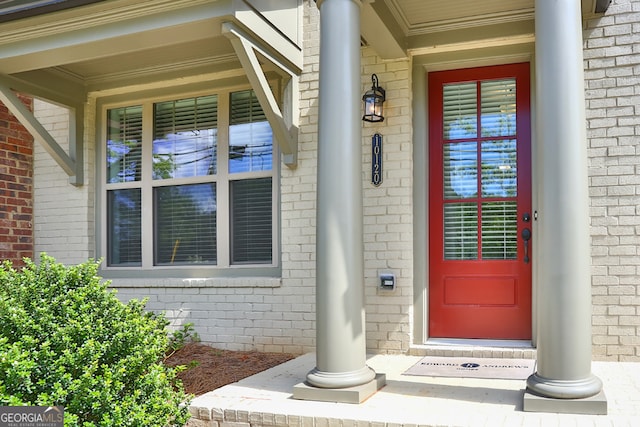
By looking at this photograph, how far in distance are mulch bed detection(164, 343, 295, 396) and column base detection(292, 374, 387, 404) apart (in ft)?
2.94

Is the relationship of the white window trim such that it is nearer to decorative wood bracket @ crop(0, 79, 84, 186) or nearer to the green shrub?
decorative wood bracket @ crop(0, 79, 84, 186)

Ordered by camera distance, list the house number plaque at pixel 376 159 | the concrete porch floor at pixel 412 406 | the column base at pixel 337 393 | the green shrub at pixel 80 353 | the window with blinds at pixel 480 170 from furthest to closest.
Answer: the house number plaque at pixel 376 159 → the window with blinds at pixel 480 170 → the column base at pixel 337 393 → the concrete porch floor at pixel 412 406 → the green shrub at pixel 80 353

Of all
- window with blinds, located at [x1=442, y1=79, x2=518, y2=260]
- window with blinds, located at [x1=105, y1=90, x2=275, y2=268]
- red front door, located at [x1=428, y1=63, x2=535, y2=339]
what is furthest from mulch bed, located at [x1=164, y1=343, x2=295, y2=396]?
window with blinds, located at [x1=442, y1=79, x2=518, y2=260]

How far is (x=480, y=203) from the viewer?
4840 millimetres

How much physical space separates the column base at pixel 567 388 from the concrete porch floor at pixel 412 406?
10 cm

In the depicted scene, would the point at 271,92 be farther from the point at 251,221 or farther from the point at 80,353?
the point at 80,353

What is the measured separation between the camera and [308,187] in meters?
5.13

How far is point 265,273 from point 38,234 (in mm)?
2567

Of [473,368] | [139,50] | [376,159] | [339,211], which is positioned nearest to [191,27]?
[139,50]

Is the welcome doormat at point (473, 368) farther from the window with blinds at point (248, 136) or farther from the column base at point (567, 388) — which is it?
the window with blinds at point (248, 136)

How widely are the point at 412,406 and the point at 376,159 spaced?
2.26 metres

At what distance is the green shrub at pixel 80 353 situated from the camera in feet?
9.01

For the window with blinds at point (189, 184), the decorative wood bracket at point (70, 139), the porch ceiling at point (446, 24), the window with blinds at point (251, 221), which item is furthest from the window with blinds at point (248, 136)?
the decorative wood bracket at point (70, 139)

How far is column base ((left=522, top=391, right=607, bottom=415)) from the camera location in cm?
293
